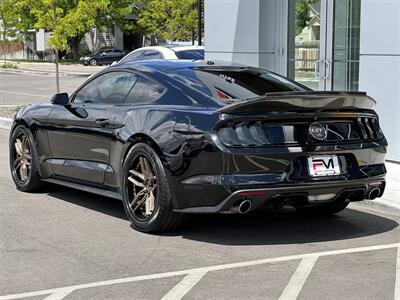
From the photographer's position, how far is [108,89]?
7.45m

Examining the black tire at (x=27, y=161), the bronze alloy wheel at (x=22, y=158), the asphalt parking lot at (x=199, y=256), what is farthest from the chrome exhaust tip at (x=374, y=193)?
the bronze alloy wheel at (x=22, y=158)

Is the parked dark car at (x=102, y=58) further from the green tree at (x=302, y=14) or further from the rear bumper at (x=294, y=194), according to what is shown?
the rear bumper at (x=294, y=194)

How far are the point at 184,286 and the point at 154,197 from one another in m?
1.54

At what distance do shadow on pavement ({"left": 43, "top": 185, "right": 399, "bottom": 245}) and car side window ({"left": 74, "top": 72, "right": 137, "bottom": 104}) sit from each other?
3.81 feet

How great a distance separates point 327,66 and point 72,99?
558cm

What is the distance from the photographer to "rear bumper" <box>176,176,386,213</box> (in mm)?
5871

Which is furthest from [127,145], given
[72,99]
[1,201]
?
[1,201]

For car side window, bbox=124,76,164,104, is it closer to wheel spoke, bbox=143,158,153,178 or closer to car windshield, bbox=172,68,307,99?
car windshield, bbox=172,68,307,99

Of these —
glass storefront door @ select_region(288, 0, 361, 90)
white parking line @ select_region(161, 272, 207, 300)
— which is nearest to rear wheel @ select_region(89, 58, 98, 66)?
glass storefront door @ select_region(288, 0, 361, 90)

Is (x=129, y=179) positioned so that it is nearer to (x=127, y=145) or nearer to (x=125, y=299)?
(x=127, y=145)

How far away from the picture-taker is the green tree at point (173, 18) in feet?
175

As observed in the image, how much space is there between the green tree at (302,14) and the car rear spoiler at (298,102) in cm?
684

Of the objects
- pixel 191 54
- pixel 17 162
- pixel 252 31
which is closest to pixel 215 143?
pixel 17 162

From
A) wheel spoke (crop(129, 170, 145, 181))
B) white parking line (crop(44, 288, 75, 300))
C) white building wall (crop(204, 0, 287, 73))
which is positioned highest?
white building wall (crop(204, 0, 287, 73))
